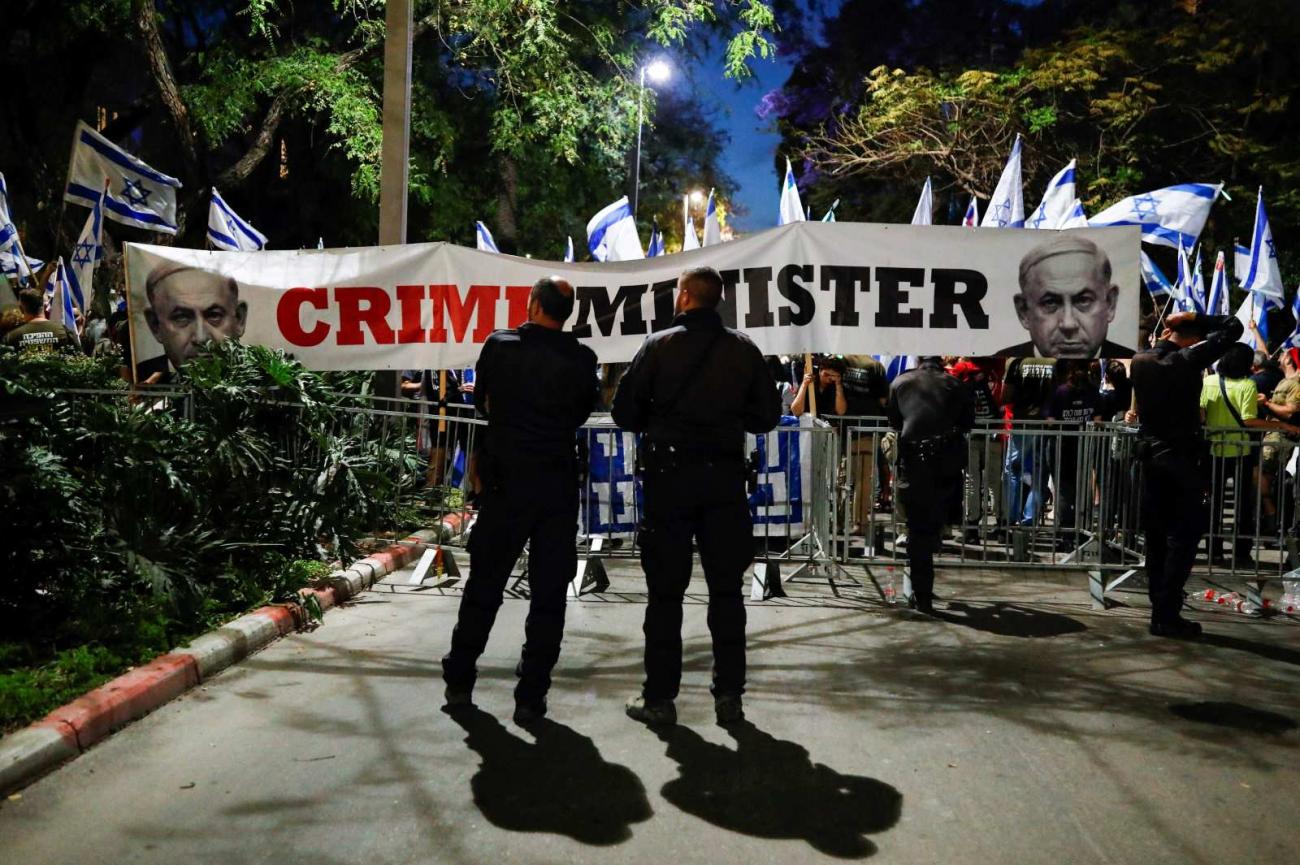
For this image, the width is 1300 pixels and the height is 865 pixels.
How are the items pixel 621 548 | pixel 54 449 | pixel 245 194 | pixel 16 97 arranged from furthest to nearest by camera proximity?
pixel 245 194, pixel 16 97, pixel 621 548, pixel 54 449

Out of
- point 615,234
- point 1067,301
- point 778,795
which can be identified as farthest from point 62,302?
point 778,795

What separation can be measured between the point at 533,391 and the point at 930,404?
3.64 meters

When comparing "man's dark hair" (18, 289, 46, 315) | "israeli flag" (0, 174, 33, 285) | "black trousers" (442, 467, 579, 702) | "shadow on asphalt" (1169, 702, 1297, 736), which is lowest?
"shadow on asphalt" (1169, 702, 1297, 736)

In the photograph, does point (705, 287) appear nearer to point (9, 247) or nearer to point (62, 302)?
point (9, 247)

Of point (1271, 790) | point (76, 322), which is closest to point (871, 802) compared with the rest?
point (1271, 790)

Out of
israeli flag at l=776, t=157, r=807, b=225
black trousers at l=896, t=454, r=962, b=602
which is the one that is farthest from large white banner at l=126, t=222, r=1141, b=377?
israeli flag at l=776, t=157, r=807, b=225

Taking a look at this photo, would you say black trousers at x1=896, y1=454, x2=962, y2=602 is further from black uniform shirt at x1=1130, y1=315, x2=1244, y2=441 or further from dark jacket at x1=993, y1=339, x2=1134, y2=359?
black uniform shirt at x1=1130, y1=315, x2=1244, y2=441

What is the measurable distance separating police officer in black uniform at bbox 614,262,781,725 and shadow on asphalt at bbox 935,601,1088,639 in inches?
107

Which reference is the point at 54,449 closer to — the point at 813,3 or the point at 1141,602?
the point at 1141,602

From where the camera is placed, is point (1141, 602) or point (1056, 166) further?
point (1056, 166)

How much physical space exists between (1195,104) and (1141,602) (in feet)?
62.1

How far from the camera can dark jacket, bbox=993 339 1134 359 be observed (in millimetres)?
8250

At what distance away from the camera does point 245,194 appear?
95.3 ft

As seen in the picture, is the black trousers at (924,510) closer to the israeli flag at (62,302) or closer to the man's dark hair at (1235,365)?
the man's dark hair at (1235,365)
